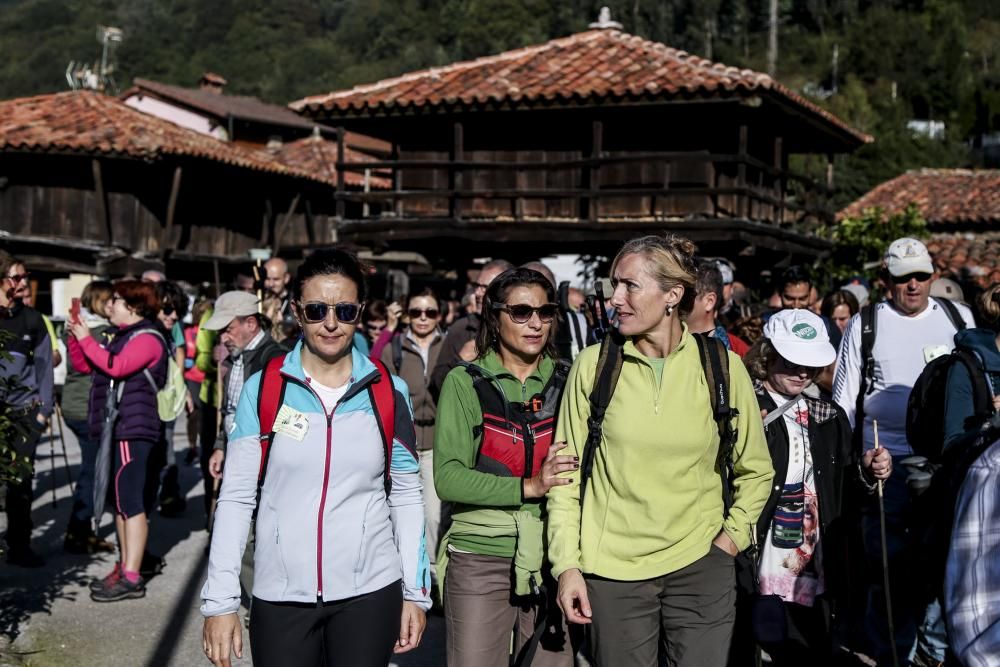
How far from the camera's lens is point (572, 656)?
11.5 ft

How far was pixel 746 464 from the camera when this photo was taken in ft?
11.1

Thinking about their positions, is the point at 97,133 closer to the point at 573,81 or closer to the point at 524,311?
the point at 573,81

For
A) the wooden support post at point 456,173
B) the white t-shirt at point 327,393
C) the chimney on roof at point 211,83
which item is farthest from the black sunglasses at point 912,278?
the chimney on roof at point 211,83

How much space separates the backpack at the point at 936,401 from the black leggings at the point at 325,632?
7.66ft

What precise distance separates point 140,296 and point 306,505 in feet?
12.6

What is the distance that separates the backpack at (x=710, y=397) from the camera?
320 cm

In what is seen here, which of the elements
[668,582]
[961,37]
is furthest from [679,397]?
[961,37]

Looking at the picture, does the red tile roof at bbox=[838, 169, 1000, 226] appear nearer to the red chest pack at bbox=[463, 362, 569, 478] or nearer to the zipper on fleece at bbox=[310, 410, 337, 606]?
the red chest pack at bbox=[463, 362, 569, 478]

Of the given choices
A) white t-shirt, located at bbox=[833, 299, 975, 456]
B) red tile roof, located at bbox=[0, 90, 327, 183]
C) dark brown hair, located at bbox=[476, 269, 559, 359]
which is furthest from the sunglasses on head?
red tile roof, located at bbox=[0, 90, 327, 183]

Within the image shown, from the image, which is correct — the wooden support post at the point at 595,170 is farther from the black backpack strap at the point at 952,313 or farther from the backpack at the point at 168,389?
the black backpack strap at the point at 952,313

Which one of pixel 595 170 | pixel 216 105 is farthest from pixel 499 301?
pixel 216 105

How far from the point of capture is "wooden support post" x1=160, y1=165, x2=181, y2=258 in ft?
76.5

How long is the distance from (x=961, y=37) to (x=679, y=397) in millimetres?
86690

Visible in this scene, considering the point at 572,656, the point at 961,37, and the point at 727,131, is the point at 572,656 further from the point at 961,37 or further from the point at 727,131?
the point at 961,37
